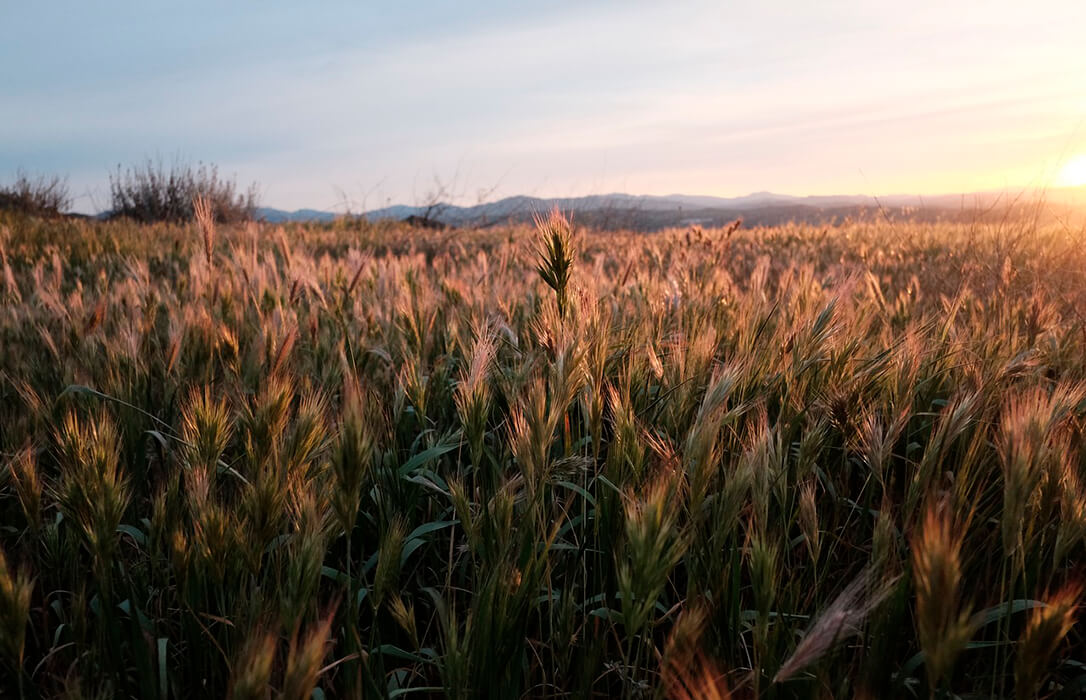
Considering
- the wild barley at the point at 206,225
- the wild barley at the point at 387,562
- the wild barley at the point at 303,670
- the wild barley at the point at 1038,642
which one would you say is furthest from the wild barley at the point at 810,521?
the wild barley at the point at 206,225

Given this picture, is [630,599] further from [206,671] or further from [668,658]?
[206,671]

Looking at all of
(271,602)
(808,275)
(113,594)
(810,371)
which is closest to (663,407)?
(810,371)

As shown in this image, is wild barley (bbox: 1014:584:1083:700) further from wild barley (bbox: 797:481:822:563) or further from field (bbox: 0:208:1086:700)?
wild barley (bbox: 797:481:822:563)

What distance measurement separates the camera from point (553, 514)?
144 centimetres


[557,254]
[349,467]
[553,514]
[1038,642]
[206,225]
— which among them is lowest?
[553,514]

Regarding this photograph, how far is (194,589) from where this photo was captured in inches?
41.6

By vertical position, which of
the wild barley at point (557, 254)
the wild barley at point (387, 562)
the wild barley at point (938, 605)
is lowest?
the wild barley at point (387, 562)

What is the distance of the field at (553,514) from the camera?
899 millimetres

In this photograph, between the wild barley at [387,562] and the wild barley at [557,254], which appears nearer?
the wild barley at [387,562]

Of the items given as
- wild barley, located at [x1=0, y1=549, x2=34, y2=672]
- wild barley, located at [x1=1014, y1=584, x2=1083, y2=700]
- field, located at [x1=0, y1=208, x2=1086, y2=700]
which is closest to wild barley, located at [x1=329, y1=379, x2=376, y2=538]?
field, located at [x1=0, y1=208, x2=1086, y2=700]

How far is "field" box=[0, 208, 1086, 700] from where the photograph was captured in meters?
0.90

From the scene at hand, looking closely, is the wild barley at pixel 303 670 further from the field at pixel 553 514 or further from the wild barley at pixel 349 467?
the wild barley at pixel 349 467

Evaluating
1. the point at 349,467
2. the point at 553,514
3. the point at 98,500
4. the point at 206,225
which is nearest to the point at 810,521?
the point at 553,514

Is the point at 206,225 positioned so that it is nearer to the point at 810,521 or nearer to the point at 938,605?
the point at 810,521
